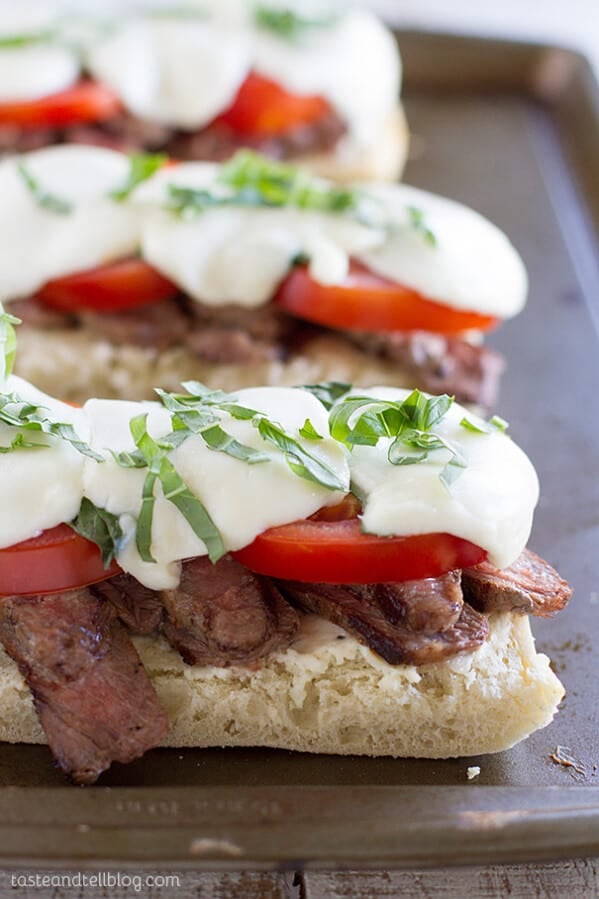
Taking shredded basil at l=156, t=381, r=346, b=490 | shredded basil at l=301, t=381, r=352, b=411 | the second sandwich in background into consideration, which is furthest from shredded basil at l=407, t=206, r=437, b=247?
shredded basil at l=156, t=381, r=346, b=490

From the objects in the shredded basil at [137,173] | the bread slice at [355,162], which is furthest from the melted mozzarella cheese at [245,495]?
the bread slice at [355,162]

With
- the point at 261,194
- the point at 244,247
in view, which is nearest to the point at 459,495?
the point at 244,247

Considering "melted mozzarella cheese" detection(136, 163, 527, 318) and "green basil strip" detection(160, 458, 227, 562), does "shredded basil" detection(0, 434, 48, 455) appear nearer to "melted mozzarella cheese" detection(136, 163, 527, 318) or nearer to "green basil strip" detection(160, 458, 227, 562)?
"green basil strip" detection(160, 458, 227, 562)

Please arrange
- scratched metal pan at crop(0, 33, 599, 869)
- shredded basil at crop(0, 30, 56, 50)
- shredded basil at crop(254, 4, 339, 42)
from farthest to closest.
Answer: shredded basil at crop(254, 4, 339, 42) < shredded basil at crop(0, 30, 56, 50) < scratched metal pan at crop(0, 33, 599, 869)

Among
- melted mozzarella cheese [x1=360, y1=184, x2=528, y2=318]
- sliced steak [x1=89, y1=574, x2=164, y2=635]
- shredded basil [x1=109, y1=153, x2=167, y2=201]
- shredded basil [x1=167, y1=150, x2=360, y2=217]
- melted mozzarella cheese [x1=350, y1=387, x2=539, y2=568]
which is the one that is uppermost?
melted mozzarella cheese [x1=350, y1=387, x2=539, y2=568]

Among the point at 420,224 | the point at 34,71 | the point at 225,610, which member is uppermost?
the point at 420,224

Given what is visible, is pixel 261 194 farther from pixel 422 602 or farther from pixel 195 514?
pixel 422 602
